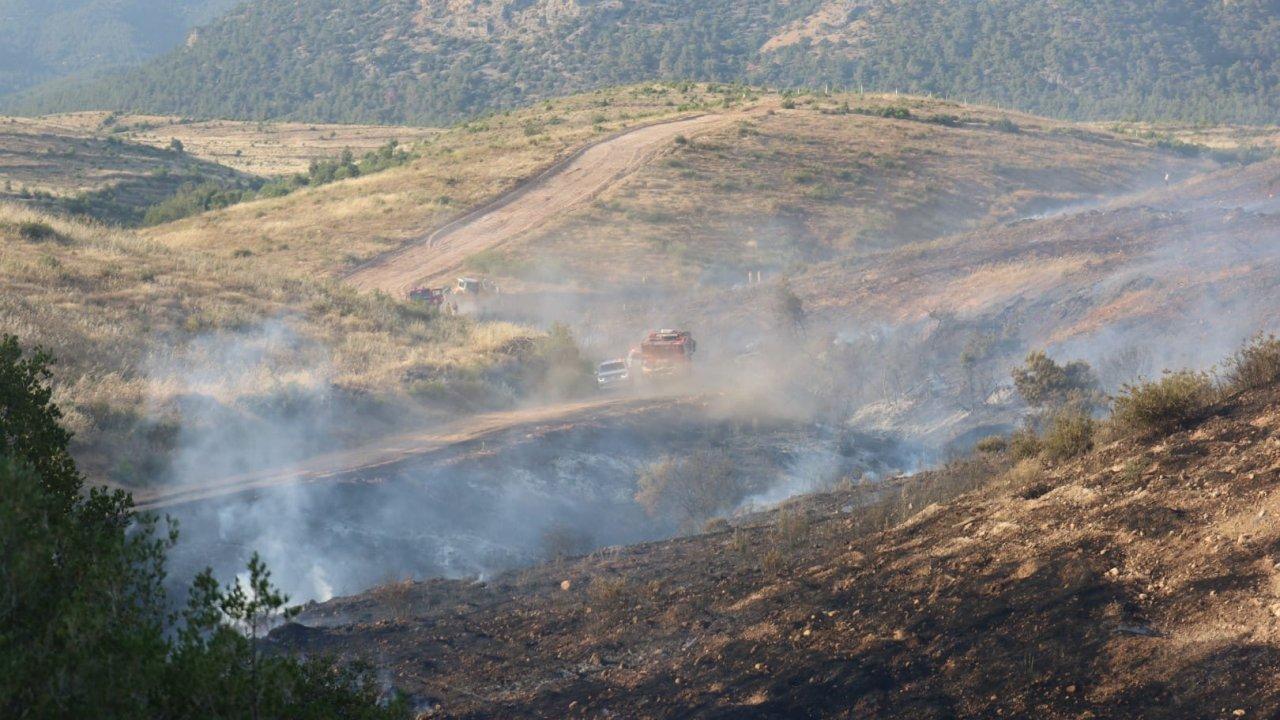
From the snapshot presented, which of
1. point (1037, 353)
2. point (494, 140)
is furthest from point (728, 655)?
point (494, 140)

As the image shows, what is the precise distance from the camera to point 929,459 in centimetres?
2477

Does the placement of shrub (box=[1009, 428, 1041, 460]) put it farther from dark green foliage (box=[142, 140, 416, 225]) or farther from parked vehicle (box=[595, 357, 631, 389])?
dark green foliage (box=[142, 140, 416, 225])

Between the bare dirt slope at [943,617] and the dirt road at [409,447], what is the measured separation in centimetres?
602

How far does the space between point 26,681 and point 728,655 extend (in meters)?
6.09

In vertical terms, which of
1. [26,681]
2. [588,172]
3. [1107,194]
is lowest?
[1107,194]

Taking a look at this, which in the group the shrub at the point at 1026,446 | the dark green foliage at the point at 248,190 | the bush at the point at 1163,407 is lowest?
the shrub at the point at 1026,446

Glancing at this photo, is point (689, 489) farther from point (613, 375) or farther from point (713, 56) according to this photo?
point (713, 56)

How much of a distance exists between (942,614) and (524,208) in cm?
5014

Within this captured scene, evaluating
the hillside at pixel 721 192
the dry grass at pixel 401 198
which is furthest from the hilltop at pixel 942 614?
the dry grass at pixel 401 198

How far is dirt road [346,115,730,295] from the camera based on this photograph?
165ft

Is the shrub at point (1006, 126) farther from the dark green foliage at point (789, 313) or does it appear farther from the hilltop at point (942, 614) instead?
the hilltop at point (942, 614)

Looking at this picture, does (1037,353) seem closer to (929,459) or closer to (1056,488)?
(929,459)

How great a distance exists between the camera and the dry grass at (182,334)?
21766mm

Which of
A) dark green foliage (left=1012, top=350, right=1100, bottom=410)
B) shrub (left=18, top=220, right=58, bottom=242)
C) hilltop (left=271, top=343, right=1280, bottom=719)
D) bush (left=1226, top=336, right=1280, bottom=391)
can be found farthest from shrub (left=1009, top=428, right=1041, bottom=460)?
shrub (left=18, top=220, right=58, bottom=242)
